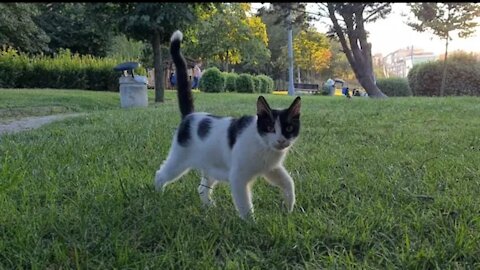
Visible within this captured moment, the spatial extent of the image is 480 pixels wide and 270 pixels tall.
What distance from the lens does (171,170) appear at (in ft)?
7.56

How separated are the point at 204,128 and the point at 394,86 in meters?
22.1

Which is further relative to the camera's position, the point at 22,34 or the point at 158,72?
the point at 22,34

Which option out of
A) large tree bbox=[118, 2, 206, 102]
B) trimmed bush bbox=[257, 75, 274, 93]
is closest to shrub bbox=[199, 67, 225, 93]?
trimmed bush bbox=[257, 75, 274, 93]

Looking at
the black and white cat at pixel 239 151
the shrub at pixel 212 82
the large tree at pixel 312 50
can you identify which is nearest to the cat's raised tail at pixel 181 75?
the black and white cat at pixel 239 151

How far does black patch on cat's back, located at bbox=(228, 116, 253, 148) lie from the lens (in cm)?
208

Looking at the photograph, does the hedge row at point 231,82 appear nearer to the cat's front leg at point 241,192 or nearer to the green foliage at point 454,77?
the green foliage at point 454,77

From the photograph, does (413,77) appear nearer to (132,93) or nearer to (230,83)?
(230,83)

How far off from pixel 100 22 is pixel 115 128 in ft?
23.3

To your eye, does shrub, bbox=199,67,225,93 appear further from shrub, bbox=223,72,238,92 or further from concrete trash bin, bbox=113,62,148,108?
concrete trash bin, bbox=113,62,148,108

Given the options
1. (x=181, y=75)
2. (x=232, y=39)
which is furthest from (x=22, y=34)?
(x=181, y=75)

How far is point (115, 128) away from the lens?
16.4ft

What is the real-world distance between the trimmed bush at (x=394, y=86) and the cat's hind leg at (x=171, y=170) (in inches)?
837

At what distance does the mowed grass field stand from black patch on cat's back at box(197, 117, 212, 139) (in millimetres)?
319

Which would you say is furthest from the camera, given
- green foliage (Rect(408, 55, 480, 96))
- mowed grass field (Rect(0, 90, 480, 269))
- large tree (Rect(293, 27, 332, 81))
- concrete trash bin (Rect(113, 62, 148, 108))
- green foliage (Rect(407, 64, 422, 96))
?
large tree (Rect(293, 27, 332, 81))
